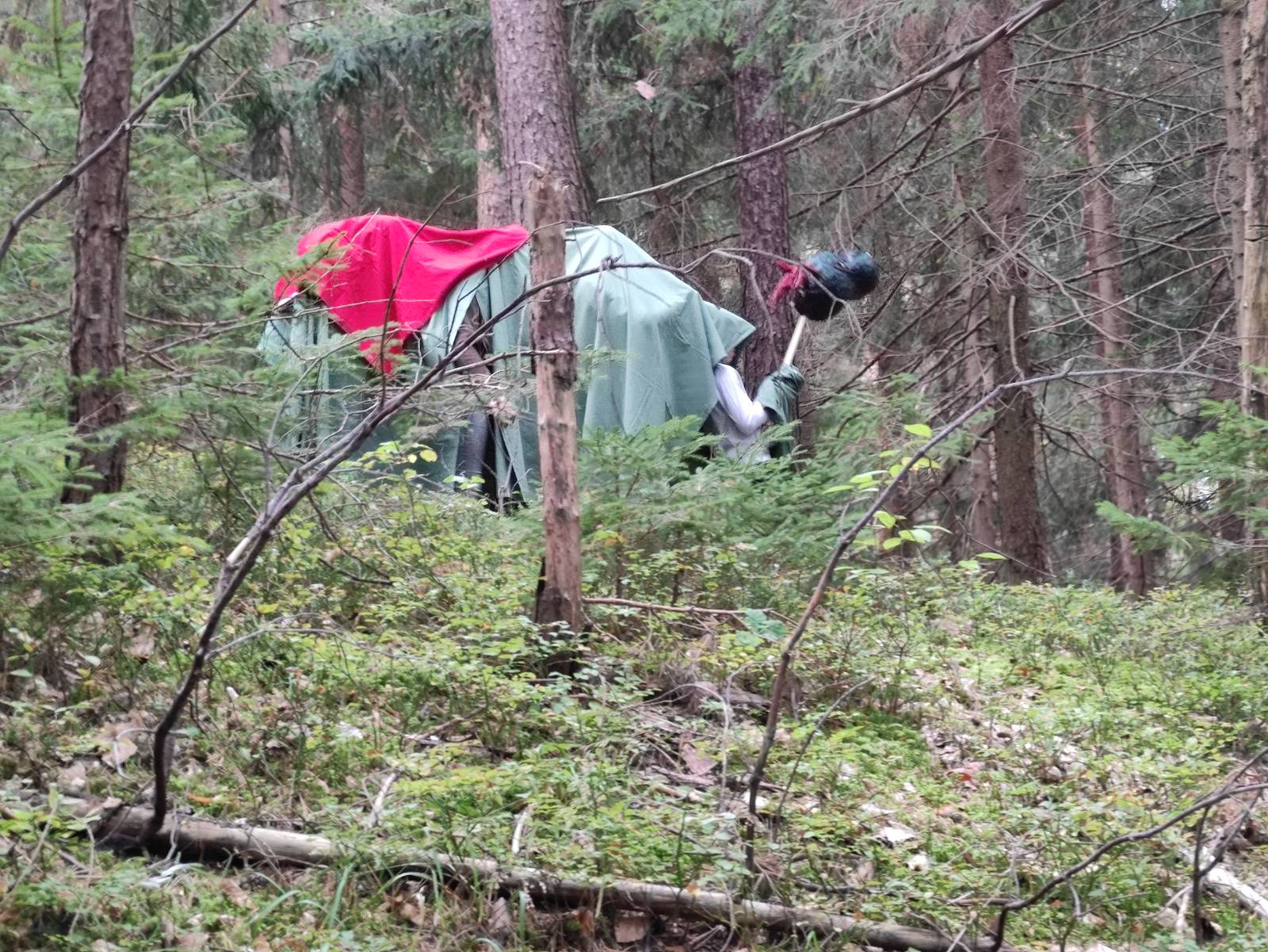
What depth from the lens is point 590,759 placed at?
430 centimetres

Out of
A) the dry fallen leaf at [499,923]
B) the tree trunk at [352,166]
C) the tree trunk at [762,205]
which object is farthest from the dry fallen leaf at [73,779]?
the tree trunk at [352,166]

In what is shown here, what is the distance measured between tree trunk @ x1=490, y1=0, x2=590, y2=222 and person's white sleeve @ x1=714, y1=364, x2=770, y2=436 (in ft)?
6.05

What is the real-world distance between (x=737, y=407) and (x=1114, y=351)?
367 centimetres

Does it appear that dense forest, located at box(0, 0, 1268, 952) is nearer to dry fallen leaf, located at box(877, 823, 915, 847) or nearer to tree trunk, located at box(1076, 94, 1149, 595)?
dry fallen leaf, located at box(877, 823, 915, 847)

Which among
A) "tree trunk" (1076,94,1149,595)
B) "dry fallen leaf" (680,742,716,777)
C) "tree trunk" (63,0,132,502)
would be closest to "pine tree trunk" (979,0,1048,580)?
"tree trunk" (1076,94,1149,595)

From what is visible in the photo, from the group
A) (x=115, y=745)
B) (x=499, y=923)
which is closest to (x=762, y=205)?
(x=115, y=745)

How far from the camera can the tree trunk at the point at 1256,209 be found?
665 cm

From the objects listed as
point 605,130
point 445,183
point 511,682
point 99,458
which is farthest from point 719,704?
point 445,183

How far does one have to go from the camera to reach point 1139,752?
191 inches

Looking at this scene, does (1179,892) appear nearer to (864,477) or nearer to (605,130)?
(864,477)

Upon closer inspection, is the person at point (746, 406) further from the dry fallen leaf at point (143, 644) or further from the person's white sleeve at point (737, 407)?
the dry fallen leaf at point (143, 644)

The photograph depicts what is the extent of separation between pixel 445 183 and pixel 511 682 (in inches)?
507

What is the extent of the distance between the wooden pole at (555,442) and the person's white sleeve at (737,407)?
480 centimetres

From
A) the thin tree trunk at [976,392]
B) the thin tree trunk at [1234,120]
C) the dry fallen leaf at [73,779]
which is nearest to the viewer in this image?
the dry fallen leaf at [73,779]
